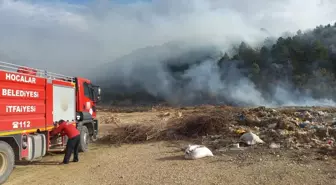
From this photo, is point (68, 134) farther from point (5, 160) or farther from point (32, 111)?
point (5, 160)

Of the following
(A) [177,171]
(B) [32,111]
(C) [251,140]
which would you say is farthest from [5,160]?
(C) [251,140]

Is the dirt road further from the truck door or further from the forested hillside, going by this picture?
the forested hillside

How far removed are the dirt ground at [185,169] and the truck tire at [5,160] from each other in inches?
10.8

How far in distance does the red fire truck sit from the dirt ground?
0.64m

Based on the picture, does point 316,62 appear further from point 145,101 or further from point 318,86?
point 145,101

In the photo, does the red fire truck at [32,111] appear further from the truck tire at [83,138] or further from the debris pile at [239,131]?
the debris pile at [239,131]

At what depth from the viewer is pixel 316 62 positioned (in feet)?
153

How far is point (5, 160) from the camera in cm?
751

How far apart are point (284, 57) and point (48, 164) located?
42.7 m

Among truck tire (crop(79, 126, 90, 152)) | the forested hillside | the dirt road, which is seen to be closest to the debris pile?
the dirt road

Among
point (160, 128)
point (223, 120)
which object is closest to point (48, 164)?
point (160, 128)

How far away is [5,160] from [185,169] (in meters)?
4.14

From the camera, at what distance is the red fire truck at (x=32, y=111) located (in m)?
7.50

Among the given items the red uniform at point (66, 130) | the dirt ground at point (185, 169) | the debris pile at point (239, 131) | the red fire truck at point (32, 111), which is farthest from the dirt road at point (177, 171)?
the debris pile at point (239, 131)
